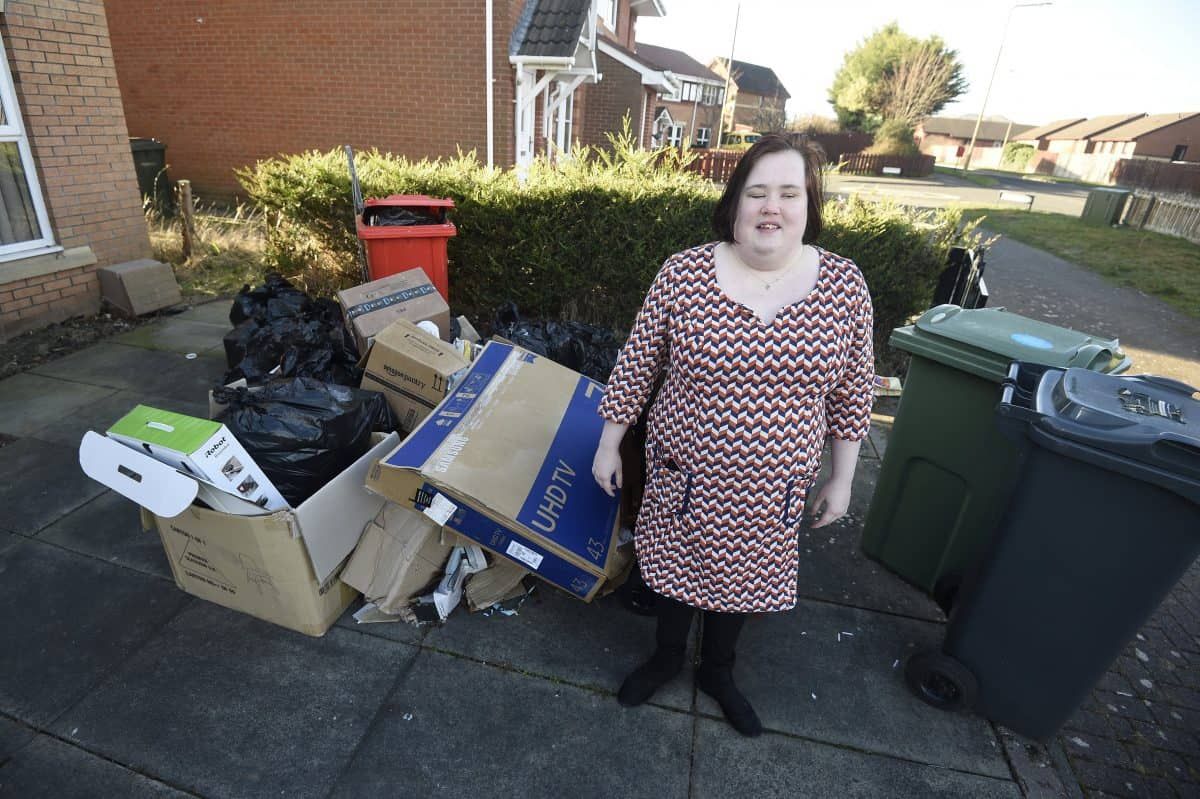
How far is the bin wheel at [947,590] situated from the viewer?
2.62 m

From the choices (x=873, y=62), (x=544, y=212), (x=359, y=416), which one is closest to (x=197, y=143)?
(x=544, y=212)

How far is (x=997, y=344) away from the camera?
242cm

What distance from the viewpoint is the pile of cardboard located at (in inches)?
82.9

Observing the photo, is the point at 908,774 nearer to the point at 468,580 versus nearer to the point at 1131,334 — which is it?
the point at 468,580

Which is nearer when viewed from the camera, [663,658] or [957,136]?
[663,658]

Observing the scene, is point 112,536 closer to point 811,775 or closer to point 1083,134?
point 811,775

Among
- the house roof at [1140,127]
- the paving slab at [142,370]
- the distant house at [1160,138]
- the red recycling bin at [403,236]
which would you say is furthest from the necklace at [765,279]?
the house roof at [1140,127]

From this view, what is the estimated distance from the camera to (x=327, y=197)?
5.53m

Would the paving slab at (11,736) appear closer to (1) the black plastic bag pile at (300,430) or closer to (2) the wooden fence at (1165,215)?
(1) the black plastic bag pile at (300,430)

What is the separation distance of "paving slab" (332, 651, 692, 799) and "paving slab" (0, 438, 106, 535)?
7.04ft

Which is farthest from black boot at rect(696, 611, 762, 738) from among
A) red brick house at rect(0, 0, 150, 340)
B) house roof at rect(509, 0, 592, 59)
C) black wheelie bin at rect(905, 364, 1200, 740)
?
house roof at rect(509, 0, 592, 59)

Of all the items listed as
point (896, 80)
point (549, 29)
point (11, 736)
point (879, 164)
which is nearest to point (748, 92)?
point (896, 80)

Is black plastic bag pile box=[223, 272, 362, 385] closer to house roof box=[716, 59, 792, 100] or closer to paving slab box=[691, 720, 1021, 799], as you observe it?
paving slab box=[691, 720, 1021, 799]

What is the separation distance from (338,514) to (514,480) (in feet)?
2.34
